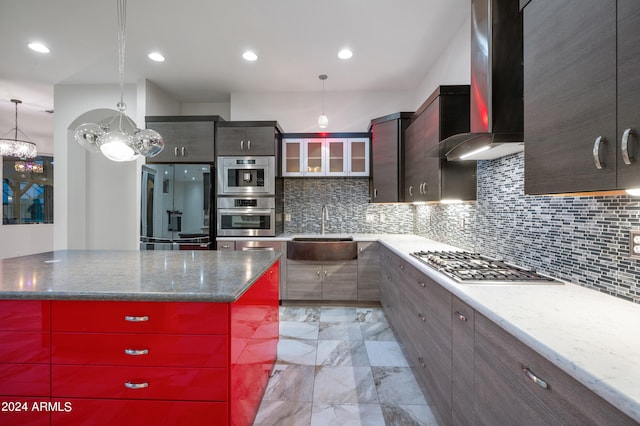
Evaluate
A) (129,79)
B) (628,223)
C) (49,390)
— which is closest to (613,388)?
(628,223)

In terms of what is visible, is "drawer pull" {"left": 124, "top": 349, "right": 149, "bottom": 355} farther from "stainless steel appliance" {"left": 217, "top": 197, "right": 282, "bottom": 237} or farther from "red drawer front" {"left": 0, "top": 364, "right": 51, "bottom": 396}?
"stainless steel appliance" {"left": 217, "top": 197, "right": 282, "bottom": 237}

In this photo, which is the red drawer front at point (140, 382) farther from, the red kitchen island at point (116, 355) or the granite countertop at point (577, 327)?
the granite countertop at point (577, 327)

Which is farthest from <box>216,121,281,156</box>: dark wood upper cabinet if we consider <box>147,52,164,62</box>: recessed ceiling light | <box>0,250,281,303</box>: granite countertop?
<box>0,250,281,303</box>: granite countertop

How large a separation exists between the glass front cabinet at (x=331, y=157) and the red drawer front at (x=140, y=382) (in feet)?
9.49

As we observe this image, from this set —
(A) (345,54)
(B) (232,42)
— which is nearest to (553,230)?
(A) (345,54)

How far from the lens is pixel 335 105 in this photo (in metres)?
4.02

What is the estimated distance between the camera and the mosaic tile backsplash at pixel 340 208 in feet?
13.2

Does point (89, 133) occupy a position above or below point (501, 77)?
below

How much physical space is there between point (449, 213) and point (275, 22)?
8.00 feet

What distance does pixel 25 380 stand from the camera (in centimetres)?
123

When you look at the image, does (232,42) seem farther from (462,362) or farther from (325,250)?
(462,362)

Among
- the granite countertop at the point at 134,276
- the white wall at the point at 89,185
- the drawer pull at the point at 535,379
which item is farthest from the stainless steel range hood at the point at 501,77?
the white wall at the point at 89,185

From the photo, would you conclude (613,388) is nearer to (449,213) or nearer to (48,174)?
(449,213)

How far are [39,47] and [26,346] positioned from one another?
3388mm
